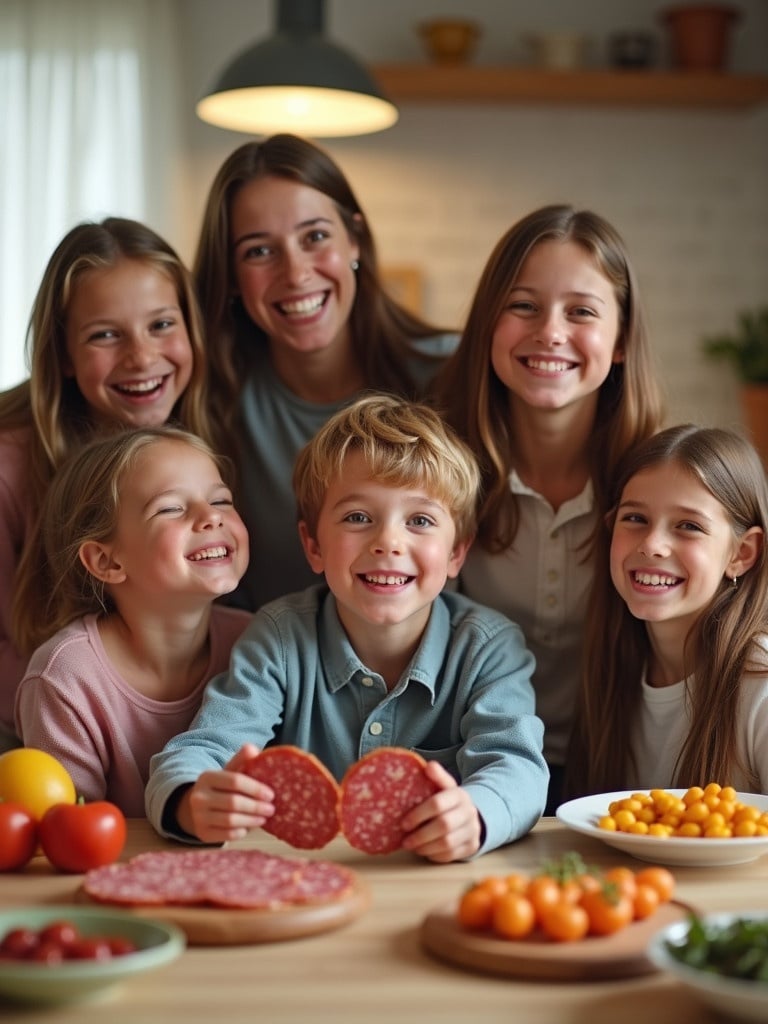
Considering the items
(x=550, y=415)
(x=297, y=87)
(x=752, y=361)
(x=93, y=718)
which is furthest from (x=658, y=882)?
(x=752, y=361)

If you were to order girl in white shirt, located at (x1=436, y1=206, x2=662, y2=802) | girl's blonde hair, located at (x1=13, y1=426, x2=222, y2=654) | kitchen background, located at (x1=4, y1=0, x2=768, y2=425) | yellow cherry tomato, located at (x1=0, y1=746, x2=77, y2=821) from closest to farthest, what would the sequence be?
yellow cherry tomato, located at (x1=0, y1=746, x2=77, y2=821) < girl's blonde hair, located at (x1=13, y1=426, x2=222, y2=654) < girl in white shirt, located at (x1=436, y1=206, x2=662, y2=802) < kitchen background, located at (x1=4, y1=0, x2=768, y2=425)

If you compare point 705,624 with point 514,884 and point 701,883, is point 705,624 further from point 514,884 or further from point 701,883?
point 514,884

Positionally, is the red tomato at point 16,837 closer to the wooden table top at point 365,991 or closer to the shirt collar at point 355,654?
the wooden table top at point 365,991

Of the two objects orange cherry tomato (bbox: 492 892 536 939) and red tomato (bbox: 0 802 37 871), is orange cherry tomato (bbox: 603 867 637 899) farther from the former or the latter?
red tomato (bbox: 0 802 37 871)

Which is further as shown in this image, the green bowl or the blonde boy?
the blonde boy

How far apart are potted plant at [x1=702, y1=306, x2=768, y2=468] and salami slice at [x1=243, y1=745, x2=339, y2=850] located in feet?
11.2

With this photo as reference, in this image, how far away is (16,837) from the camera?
5.08 feet

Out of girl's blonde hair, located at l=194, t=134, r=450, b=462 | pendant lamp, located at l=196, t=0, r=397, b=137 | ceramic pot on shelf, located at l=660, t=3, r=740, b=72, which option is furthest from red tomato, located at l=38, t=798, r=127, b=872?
ceramic pot on shelf, located at l=660, t=3, r=740, b=72

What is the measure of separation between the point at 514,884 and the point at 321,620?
823 millimetres

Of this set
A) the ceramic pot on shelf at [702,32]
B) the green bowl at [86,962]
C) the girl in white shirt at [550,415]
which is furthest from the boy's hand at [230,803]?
the ceramic pot on shelf at [702,32]

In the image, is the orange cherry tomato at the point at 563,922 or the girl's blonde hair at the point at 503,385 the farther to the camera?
the girl's blonde hair at the point at 503,385

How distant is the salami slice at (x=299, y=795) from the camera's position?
61.3 inches

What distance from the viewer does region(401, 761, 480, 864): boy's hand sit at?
156cm

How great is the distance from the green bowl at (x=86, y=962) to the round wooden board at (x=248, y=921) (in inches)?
→ 1.5
